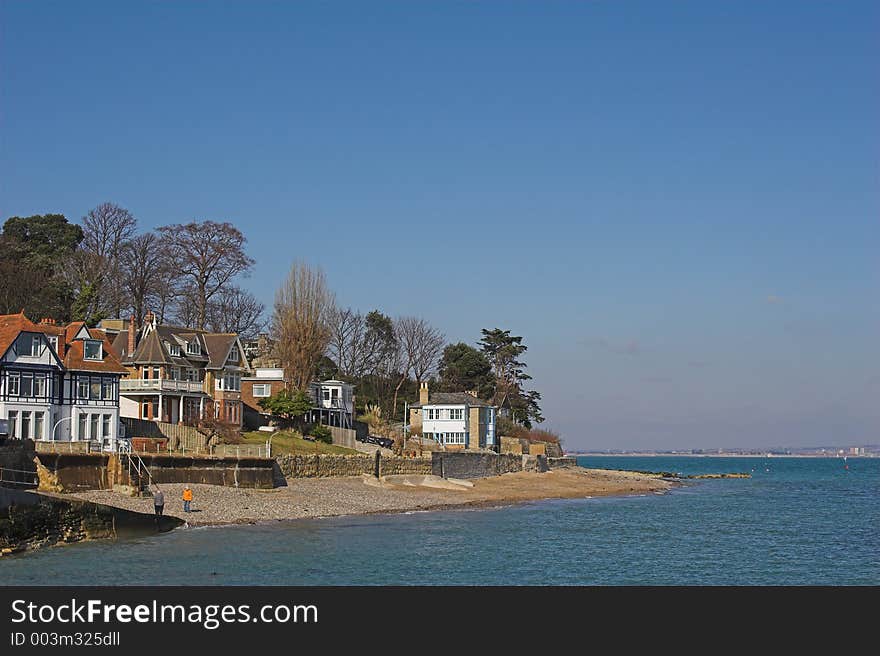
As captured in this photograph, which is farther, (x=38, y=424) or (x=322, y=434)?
(x=322, y=434)

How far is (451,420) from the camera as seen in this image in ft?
334

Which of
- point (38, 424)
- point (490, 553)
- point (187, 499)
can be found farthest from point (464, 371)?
point (490, 553)

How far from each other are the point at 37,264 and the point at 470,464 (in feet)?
133

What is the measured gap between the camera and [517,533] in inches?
2122

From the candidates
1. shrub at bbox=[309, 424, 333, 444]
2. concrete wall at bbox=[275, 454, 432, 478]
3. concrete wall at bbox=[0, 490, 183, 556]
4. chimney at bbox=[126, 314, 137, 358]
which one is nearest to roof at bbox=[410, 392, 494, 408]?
concrete wall at bbox=[275, 454, 432, 478]

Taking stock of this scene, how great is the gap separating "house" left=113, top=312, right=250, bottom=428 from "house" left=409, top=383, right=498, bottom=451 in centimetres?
2469

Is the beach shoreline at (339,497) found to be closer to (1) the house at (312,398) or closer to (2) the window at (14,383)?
(2) the window at (14,383)

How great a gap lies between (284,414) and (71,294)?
21448mm

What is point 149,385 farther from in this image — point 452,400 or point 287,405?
point 452,400

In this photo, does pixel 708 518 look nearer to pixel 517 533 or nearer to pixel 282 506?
pixel 517 533

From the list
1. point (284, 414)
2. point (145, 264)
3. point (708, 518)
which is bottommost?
point (708, 518)
